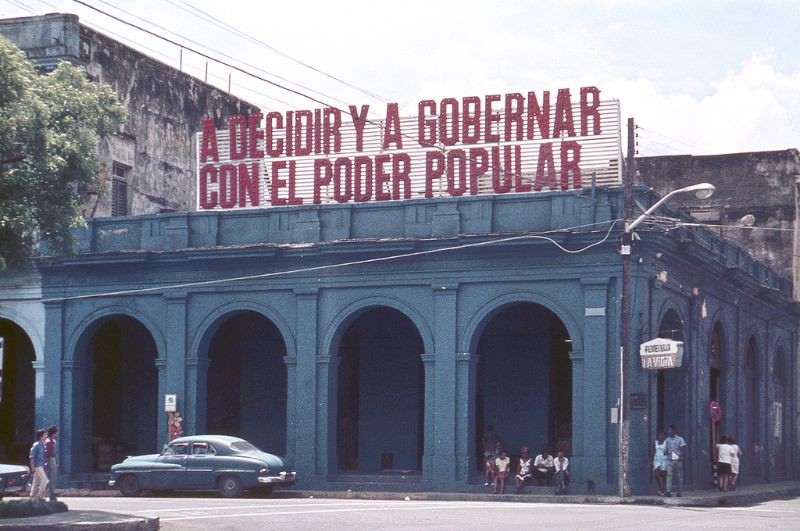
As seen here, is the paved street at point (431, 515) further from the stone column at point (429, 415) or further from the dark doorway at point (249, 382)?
the dark doorway at point (249, 382)

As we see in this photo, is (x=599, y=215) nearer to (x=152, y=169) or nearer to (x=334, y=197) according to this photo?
(x=334, y=197)

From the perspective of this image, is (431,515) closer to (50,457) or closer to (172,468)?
(50,457)

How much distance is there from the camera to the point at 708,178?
5259 cm

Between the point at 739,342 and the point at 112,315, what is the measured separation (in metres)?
18.3

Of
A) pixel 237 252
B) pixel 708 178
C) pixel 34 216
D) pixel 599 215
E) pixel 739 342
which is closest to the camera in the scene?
pixel 34 216

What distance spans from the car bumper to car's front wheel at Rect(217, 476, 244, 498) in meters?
0.54

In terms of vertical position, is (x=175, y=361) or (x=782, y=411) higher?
(x=175, y=361)

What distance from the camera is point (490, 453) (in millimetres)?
34688

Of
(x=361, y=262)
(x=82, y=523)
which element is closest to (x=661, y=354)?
(x=361, y=262)

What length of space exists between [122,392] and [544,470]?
13728mm

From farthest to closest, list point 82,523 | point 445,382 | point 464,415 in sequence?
point 445,382 → point 464,415 → point 82,523

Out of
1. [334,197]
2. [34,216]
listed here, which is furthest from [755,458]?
[34,216]

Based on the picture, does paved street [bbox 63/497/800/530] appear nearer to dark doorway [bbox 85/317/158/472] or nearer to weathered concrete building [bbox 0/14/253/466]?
dark doorway [bbox 85/317/158/472]

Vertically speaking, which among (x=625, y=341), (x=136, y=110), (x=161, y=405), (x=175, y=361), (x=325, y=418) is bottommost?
(x=325, y=418)
